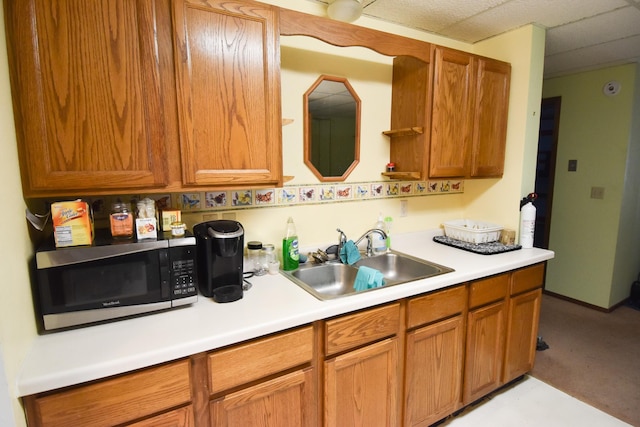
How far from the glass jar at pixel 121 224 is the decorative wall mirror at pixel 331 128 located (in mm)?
950

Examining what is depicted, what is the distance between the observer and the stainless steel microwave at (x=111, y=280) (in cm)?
106

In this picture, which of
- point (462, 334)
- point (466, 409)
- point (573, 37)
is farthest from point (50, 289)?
point (573, 37)

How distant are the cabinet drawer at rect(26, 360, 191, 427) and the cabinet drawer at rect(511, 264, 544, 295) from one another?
5.75ft

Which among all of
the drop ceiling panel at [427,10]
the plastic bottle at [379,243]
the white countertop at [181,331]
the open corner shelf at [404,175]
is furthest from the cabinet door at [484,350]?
the drop ceiling panel at [427,10]

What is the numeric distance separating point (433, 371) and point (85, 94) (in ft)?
6.10

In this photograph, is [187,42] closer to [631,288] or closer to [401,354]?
[401,354]

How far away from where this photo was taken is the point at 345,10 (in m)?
1.72

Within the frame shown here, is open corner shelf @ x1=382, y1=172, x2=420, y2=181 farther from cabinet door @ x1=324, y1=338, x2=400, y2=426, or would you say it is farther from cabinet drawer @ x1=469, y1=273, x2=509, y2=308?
cabinet door @ x1=324, y1=338, x2=400, y2=426

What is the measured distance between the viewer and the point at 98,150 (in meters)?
1.13

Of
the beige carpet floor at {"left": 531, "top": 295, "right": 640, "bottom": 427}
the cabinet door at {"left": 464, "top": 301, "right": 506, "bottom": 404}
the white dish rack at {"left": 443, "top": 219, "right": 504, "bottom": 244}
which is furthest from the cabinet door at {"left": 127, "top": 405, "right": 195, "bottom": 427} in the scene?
the beige carpet floor at {"left": 531, "top": 295, "right": 640, "bottom": 427}

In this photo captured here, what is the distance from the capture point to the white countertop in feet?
3.04

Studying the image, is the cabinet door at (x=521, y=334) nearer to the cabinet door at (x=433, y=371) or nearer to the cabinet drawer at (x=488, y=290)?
the cabinet drawer at (x=488, y=290)

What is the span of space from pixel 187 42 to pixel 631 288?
4364 millimetres

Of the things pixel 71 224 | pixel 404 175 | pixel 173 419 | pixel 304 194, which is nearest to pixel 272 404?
pixel 173 419
